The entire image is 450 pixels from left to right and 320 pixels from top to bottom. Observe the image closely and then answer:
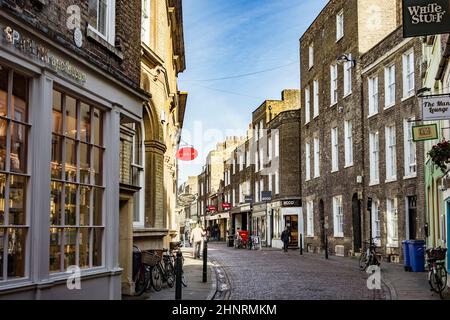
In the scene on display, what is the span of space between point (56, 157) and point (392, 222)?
21.8 meters

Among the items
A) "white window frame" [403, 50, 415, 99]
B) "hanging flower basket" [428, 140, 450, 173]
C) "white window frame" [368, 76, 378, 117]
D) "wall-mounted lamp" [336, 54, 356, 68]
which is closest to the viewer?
"hanging flower basket" [428, 140, 450, 173]

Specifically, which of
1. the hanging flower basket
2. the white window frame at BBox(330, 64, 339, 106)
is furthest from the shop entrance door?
the hanging flower basket

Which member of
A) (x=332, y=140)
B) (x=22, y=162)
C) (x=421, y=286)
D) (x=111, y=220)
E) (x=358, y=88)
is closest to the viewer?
(x=22, y=162)

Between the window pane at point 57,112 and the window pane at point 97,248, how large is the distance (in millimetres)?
1948

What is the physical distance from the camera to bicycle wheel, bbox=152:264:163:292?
48.2ft

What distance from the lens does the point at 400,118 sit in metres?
27.3

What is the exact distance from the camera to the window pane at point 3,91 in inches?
284

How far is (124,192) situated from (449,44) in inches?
319

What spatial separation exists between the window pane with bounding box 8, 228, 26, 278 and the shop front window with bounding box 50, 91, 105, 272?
794mm

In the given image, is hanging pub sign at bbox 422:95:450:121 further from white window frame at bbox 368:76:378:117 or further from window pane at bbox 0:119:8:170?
white window frame at bbox 368:76:378:117

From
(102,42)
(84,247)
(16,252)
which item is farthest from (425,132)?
(16,252)

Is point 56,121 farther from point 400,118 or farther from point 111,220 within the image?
point 400,118

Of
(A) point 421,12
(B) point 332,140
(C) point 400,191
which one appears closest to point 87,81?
(A) point 421,12

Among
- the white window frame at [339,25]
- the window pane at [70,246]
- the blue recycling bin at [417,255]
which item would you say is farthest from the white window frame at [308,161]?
the window pane at [70,246]
